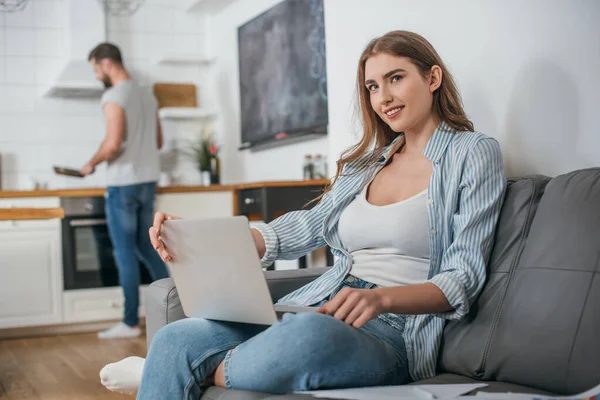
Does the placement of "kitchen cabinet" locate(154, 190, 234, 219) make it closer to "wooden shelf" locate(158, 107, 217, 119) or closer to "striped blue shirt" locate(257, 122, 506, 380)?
"wooden shelf" locate(158, 107, 217, 119)

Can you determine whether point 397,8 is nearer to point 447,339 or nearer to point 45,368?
Answer: point 447,339

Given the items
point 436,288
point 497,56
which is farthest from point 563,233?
point 497,56

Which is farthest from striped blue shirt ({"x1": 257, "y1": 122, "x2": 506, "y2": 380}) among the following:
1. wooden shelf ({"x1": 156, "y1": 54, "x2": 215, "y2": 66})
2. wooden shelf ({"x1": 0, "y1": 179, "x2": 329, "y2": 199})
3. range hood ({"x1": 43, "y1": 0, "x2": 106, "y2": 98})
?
wooden shelf ({"x1": 156, "y1": 54, "x2": 215, "y2": 66})

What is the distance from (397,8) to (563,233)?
1.20 metres

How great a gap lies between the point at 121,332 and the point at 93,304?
0.44m

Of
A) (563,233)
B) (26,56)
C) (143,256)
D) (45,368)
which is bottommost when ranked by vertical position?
(45,368)

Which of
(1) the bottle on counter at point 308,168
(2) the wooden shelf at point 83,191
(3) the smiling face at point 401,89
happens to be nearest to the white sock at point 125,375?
(3) the smiling face at point 401,89

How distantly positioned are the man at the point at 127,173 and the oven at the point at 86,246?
13.2 inches

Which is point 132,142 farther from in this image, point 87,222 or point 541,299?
point 541,299

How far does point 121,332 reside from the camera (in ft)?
15.0

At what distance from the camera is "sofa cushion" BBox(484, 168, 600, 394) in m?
1.48

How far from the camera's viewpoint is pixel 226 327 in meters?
1.74

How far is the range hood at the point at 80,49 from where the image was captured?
17.4 ft

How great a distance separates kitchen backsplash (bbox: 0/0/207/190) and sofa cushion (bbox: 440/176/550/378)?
413 cm
